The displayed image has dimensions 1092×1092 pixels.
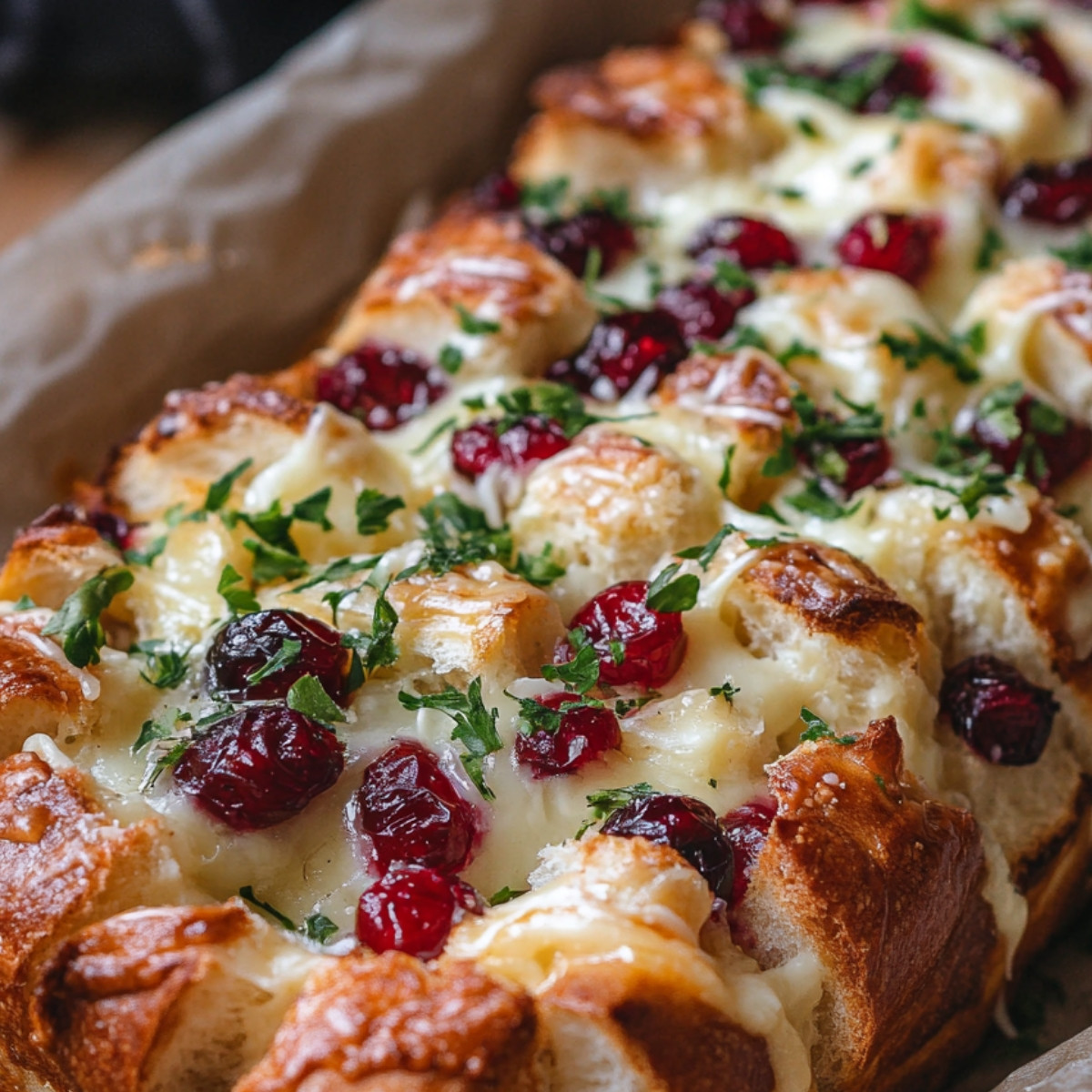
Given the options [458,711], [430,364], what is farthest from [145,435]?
[458,711]

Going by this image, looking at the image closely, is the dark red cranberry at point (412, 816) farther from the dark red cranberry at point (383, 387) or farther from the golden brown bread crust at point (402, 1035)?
the dark red cranberry at point (383, 387)

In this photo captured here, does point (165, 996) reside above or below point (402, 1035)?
above

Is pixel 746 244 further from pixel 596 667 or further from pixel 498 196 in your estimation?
pixel 596 667

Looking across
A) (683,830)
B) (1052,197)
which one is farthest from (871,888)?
(1052,197)

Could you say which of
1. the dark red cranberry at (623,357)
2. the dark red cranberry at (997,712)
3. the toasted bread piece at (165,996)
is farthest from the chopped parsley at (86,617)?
the dark red cranberry at (997,712)

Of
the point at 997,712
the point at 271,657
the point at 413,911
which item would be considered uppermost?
the point at 271,657

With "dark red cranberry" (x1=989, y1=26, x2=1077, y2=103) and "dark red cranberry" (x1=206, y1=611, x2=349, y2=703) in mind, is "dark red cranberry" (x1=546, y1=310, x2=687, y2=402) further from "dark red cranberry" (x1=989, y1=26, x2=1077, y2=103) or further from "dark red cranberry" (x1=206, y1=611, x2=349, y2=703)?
"dark red cranberry" (x1=989, y1=26, x2=1077, y2=103)

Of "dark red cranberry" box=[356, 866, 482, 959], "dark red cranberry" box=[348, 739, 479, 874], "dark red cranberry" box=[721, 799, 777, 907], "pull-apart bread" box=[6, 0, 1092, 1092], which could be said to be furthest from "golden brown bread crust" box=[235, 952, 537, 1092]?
"dark red cranberry" box=[721, 799, 777, 907]
